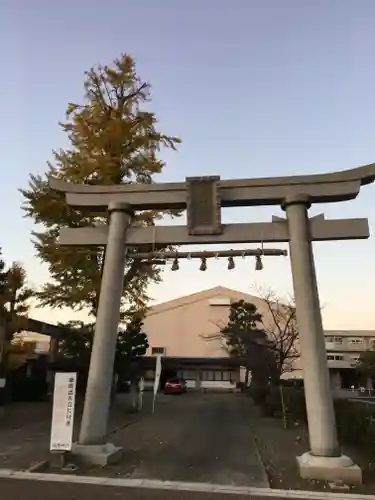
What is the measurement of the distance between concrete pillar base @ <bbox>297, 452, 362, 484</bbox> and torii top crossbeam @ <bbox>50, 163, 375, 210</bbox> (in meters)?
5.57

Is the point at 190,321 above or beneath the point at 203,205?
above

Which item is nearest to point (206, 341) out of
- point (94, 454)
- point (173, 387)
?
point (173, 387)

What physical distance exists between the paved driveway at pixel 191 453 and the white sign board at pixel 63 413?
0.91 m

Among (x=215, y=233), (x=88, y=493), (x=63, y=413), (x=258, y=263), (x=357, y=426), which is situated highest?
(x=215, y=233)

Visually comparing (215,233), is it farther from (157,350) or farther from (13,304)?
(157,350)

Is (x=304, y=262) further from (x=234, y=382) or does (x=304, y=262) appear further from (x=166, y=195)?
(x=234, y=382)

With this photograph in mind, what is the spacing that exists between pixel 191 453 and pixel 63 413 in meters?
3.72

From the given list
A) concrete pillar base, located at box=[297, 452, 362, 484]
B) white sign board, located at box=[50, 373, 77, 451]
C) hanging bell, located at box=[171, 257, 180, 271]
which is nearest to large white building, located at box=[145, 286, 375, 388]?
hanging bell, located at box=[171, 257, 180, 271]

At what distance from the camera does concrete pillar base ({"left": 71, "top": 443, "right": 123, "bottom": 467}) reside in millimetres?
9328

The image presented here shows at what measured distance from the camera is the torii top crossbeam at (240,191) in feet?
35.4

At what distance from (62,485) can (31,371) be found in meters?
23.3

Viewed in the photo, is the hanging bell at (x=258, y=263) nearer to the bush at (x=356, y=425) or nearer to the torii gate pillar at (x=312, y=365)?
the torii gate pillar at (x=312, y=365)

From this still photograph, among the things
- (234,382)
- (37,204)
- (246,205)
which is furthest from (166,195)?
(234,382)

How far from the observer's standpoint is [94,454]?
940cm
